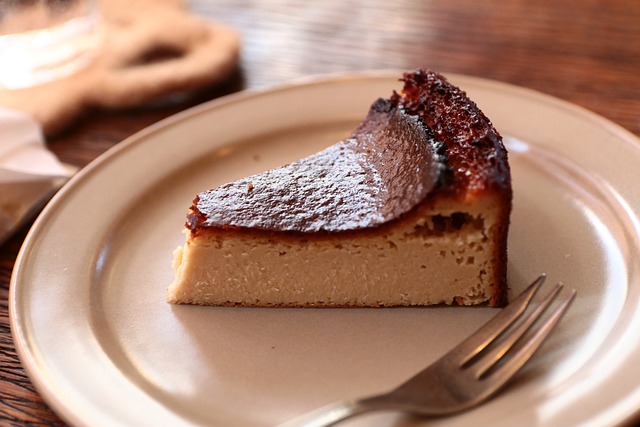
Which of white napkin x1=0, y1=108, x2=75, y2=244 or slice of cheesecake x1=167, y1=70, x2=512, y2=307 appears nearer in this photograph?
slice of cheesecake x1=167, y1=70, x2=512, y2=307

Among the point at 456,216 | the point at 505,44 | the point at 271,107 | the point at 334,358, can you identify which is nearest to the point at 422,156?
the point at 456,216

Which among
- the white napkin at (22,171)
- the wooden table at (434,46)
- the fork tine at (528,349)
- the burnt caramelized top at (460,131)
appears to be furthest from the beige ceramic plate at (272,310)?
the wooden table at (434,46)

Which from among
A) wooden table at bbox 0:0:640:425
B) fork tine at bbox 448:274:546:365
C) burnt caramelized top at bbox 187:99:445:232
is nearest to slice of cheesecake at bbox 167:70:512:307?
burnt caramelized top at bbox 187:99:445:232

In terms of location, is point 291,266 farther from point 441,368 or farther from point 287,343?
point 441,368

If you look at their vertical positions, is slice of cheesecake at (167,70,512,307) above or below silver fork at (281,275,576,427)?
above

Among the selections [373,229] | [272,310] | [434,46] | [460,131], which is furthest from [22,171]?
[434,46]

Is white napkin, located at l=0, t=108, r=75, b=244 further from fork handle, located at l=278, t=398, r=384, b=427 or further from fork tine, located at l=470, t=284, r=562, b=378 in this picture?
fork tine, located at l=470, t=284, r=562, b=378

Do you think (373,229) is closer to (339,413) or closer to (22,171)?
(339,413)
